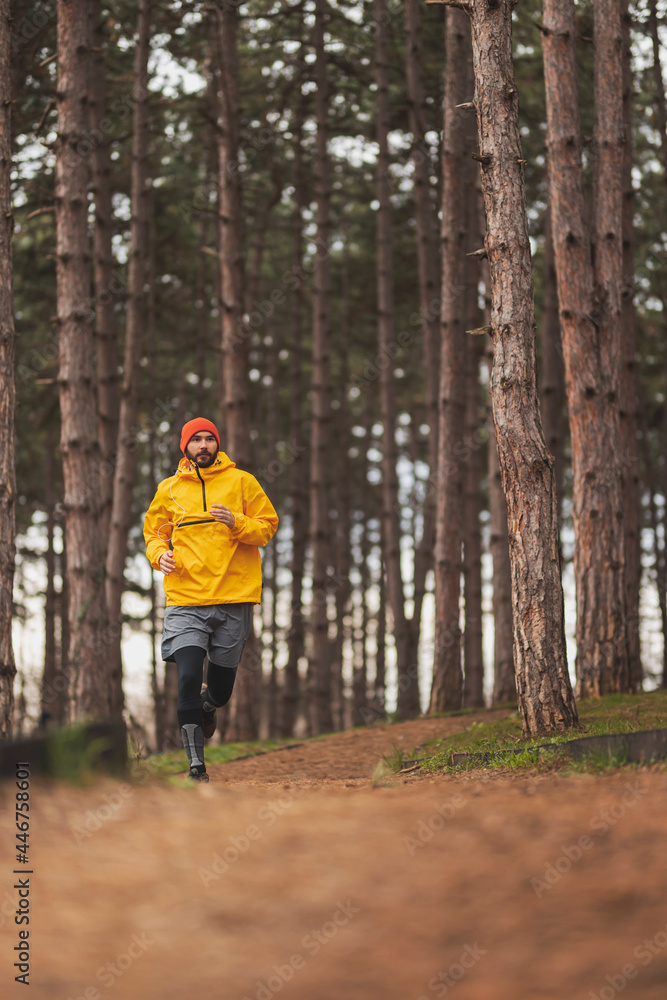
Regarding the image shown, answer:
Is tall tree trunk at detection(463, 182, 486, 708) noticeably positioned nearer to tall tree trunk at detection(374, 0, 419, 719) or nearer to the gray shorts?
tall tree trunk at detection(374, 0, 419, 719)

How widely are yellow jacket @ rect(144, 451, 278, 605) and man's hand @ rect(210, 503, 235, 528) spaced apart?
0.07 meters

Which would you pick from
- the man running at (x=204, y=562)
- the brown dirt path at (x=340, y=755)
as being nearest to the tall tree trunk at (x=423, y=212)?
the brown dirt path at (x=340, y=755)

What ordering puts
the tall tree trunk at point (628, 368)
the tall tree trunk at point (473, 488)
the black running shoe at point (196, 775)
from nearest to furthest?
1. the black running shoe at point (196, 775)
2. the tall tree trunk at point (628, 368)
3. the tall tree trunk at point (473, 488)

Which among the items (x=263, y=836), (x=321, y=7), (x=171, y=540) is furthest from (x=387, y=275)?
(x=263, y=836)

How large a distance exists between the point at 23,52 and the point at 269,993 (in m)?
12.0

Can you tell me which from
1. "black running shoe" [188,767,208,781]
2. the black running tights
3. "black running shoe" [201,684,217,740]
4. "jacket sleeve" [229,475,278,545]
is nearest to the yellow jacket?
"jacket sleeve" [229,475,278,545]

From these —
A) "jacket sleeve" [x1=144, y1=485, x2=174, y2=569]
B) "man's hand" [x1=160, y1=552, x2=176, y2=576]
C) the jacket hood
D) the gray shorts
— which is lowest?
the gray shorts

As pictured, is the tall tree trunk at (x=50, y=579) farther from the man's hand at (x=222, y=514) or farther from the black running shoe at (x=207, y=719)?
the man's hand at (x=222, y=514)

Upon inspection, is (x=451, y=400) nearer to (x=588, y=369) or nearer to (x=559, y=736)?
(x=588, y=369)

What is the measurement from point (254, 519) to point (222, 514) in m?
0.27

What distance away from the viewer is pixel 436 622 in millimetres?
11016

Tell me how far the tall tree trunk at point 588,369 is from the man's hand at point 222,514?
12.8 feet

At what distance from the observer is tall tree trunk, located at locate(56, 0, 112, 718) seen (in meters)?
9.16

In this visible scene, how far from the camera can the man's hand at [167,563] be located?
5828 millimetres
